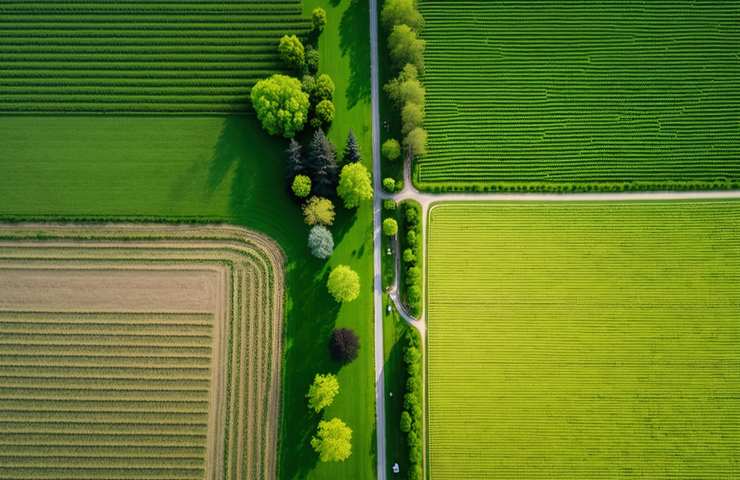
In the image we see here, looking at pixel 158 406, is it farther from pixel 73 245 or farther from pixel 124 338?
pixel 73 245

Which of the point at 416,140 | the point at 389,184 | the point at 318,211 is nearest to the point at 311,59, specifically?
the point at 416,140

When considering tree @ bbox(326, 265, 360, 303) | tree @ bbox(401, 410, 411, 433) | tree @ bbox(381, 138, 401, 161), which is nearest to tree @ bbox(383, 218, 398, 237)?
tree @ bbox(326, 265, 360, 303)

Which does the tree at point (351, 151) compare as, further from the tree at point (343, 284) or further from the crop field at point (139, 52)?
the crop field at point (139, 52)

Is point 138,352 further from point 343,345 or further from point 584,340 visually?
point 584,340

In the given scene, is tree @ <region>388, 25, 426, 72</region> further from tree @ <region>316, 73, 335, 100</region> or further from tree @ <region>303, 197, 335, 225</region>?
tree @ <region>303, 197, 335, 225</region>

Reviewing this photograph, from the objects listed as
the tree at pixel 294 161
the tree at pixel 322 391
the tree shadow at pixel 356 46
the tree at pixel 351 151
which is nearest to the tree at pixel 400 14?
the tree shadow at pixel 356 46

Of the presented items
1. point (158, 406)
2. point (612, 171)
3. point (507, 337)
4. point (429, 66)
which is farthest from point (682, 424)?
point (158, 406)
